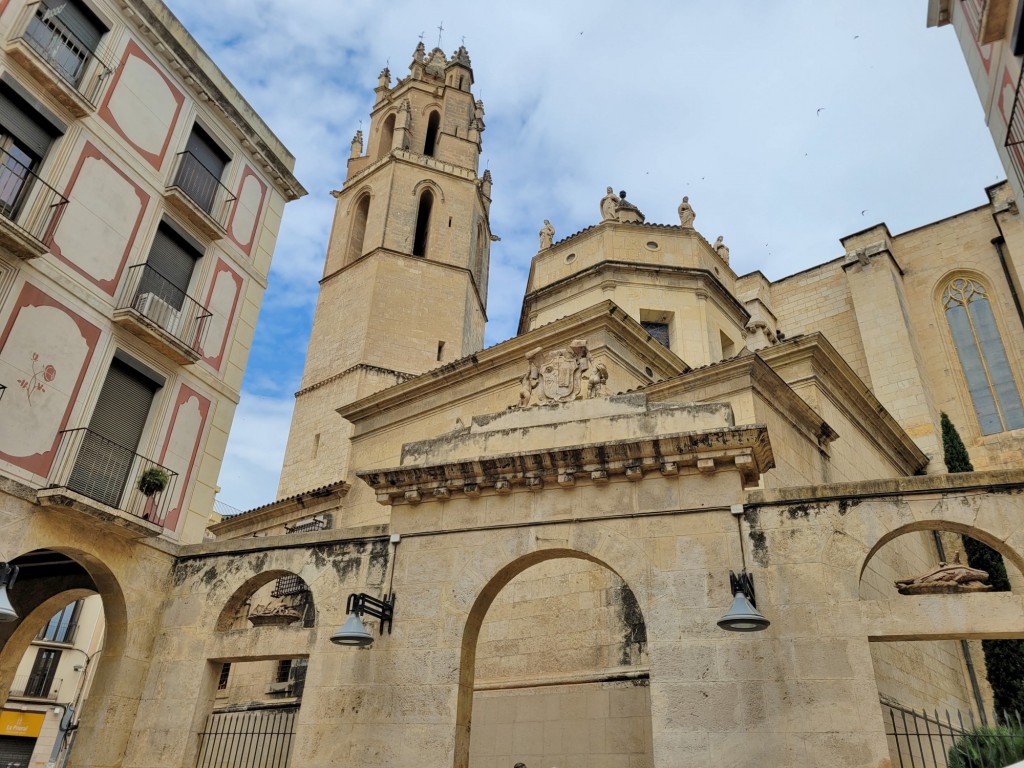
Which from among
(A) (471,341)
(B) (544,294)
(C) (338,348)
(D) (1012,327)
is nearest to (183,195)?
(B) (544,294)

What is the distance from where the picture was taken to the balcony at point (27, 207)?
1009cm

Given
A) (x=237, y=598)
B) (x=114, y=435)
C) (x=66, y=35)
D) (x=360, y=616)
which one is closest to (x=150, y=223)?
(x=66, y=35)

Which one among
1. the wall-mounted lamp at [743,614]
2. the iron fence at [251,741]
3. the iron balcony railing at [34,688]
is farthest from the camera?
the iron balcony railing at [34,688]

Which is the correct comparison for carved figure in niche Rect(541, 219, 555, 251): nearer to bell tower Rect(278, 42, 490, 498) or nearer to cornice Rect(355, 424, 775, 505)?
bell tower Rect(278, 42, 490, 498)

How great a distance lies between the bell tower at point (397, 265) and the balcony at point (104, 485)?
1182 centimetres

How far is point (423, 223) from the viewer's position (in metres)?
30.1

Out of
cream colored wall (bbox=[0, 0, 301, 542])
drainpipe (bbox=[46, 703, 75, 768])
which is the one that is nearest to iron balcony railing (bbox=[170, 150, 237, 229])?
cream colored wall (bbox=[0, 0, 301, 542])

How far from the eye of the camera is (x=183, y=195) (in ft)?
41.8

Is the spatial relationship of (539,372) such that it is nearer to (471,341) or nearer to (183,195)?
(183,195)

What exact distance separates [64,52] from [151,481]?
6.72m

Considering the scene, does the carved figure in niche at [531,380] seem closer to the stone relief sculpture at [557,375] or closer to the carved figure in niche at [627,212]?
the stone relief sculpture at [557,375]

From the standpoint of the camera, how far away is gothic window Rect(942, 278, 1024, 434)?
68.3ft

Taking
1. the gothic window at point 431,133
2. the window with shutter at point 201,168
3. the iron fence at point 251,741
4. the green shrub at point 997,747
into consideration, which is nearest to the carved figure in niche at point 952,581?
the green shrub at point 997,747

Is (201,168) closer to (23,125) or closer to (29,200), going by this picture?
(23,125)
